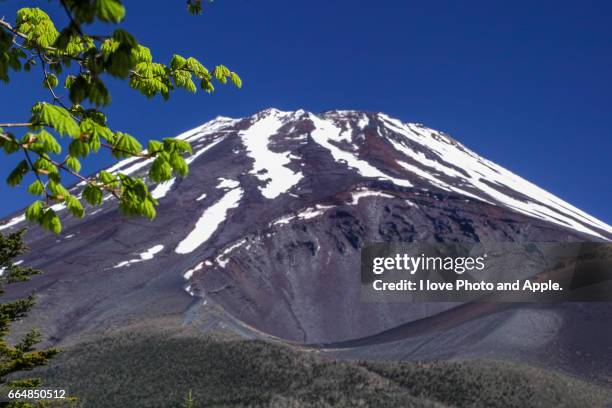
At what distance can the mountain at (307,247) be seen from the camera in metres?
57.1

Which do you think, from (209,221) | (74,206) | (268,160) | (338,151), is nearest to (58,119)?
(74,206)

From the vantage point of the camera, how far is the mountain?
57062mm

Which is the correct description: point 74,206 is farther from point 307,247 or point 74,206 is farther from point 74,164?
point 307,247

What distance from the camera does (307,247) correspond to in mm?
93000

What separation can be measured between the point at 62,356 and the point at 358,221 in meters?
53.4

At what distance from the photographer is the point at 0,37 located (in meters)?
4.37

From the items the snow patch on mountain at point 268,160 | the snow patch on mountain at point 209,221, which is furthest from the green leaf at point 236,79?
the snow patch on mountain at point 268,160

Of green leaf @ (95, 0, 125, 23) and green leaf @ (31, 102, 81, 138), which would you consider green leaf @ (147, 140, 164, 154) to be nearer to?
green leaf @ (31, 102, 81, 138)

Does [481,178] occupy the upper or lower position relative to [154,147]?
upper

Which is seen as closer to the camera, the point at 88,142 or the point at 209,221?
the point at 88,142

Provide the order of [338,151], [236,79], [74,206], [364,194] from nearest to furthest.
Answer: [74,206] < [236,79] < [364,194] < [338,151]

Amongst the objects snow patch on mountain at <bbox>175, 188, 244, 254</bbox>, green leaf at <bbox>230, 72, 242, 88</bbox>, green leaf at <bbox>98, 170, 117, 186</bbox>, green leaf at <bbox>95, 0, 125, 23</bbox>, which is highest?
snow patch on mountain at <bbox>175, 188, 244, 254</bbox>

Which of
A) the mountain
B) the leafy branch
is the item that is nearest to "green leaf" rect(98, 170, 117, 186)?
the leafy branch

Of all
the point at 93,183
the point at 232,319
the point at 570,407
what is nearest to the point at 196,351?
the point at 232,319
